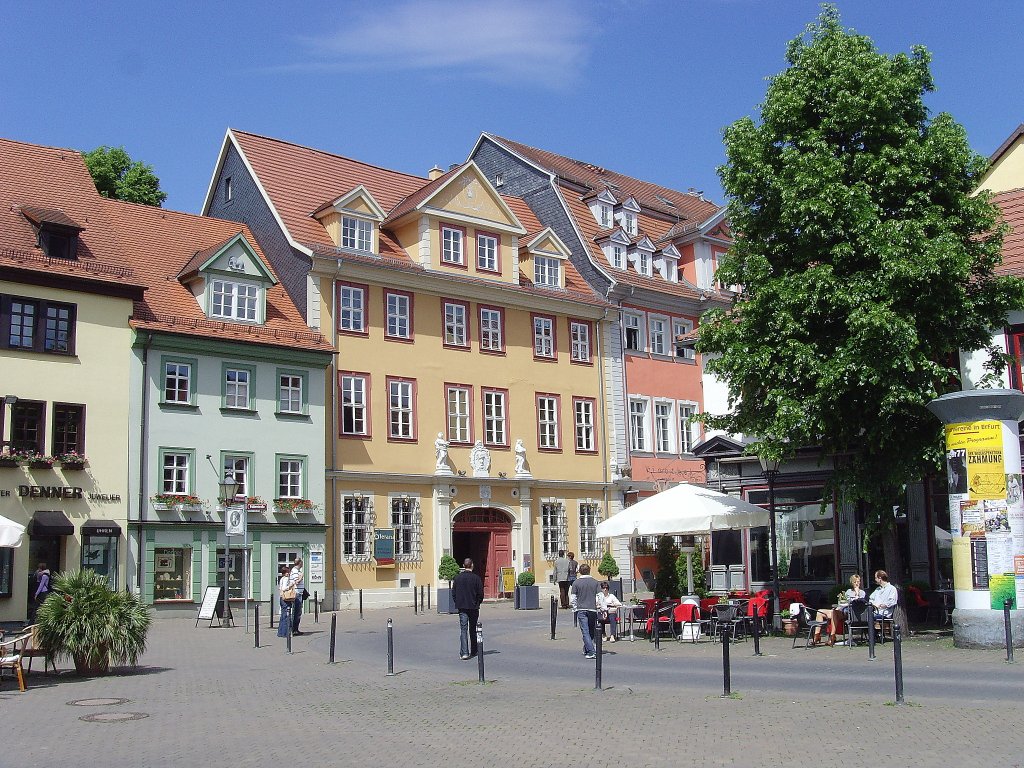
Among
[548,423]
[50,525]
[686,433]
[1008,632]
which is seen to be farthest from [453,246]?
[1008,632]

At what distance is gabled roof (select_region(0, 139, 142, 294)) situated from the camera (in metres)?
31.7

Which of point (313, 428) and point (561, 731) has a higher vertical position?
point (313, 428)

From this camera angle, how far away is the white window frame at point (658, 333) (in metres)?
46.6

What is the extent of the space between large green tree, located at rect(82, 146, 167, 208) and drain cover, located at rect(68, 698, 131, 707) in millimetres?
33811

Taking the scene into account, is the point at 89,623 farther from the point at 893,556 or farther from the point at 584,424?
the point at 584,424

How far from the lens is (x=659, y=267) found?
48406mm

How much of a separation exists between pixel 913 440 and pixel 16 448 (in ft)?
71.1

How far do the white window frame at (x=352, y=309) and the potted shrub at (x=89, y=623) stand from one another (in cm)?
2011

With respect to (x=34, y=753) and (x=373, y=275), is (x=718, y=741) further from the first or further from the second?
(x=373, y=275)

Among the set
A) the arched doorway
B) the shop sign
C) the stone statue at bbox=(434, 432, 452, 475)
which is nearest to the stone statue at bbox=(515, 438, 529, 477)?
the arched doorway

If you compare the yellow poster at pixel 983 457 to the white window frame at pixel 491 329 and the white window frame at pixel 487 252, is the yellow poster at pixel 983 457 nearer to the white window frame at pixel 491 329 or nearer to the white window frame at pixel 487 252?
the white window frame at pixel 491 329

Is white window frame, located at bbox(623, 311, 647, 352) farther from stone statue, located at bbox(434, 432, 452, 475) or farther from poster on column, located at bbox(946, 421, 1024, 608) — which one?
poster on column, located at bbox(946, 421, 1024, 608)

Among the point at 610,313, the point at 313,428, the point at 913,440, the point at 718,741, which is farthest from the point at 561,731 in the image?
the point at 610,313

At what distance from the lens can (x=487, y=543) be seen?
134 ft
